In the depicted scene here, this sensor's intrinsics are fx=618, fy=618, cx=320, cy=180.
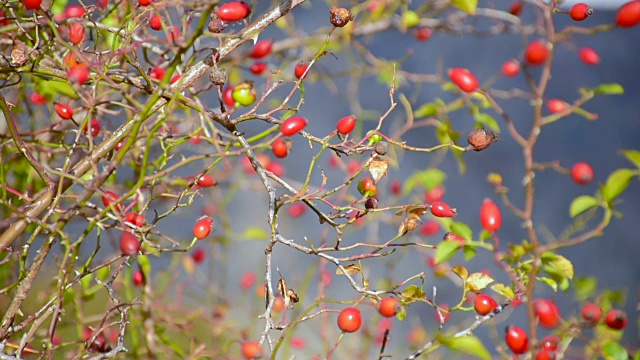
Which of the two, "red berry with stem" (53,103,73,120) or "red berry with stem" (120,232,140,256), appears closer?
"red berry with stem" (120,232,140,256)

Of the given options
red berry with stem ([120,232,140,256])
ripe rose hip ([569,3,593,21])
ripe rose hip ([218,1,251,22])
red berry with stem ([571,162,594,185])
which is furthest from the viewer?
red berry with stem ([571,162,594,185])

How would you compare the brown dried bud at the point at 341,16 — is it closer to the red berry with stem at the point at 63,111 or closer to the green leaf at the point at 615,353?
the red berry with stem at the point at 63,111

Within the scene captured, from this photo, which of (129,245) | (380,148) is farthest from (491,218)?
(129,245)

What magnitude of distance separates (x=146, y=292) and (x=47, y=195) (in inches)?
12.7

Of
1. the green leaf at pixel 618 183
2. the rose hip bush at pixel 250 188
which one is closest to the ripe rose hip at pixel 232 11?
the rose hip bush at pixel 250 188

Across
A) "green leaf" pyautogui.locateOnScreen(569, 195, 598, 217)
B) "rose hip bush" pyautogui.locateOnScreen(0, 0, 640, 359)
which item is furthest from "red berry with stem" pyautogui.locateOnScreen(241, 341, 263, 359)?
"green leaf" pyautogui.locateOnScreen(569, 195, 598, 217)

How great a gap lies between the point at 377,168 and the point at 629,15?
399 millimetres

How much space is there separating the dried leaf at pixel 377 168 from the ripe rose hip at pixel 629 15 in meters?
0.38

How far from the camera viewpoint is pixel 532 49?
3.03ft

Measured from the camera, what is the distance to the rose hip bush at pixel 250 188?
0.52 meters

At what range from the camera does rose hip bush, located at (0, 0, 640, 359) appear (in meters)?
0.52

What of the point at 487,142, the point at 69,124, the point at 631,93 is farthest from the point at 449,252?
the point at 631,93

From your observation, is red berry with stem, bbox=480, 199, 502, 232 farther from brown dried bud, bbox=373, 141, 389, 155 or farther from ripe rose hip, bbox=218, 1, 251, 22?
ripe rose hip, bbox=218, 1, 251, 22

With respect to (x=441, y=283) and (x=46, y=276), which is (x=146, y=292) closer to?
(x=46, y=276)
